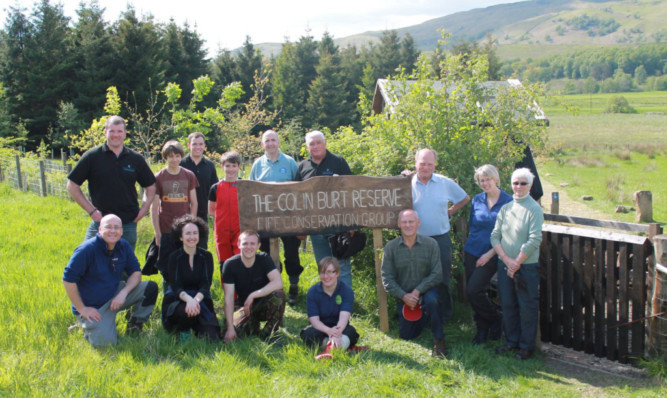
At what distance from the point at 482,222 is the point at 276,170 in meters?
2.43

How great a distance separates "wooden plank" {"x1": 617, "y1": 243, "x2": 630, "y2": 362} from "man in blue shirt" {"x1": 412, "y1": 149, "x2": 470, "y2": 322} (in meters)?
1.57

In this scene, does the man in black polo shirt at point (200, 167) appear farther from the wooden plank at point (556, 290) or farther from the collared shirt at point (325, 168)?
the wooden plank at point (556, 290)

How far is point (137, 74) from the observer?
103 feet

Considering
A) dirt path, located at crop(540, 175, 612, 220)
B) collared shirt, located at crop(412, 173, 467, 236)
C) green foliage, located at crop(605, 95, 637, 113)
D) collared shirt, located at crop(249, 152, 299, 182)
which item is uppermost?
green foliage, located at crop(605, 95, 637, 113)

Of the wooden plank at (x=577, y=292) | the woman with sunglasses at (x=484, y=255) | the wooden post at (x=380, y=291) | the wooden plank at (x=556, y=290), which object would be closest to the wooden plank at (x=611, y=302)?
the wooden plank at (x=577, y=292)

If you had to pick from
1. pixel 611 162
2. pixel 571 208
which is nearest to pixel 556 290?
pixel 571 208

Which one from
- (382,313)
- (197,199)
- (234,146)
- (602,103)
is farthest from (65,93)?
(602,103)

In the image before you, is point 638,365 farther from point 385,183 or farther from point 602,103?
point 602,103

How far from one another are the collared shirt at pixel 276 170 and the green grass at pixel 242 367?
5.44 feet

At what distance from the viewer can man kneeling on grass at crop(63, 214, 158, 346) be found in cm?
491

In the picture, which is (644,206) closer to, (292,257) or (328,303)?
(292,257)

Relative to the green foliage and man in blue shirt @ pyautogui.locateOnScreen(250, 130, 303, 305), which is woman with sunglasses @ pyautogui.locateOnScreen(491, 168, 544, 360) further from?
the green foliage

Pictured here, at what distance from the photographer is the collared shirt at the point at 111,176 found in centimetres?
558

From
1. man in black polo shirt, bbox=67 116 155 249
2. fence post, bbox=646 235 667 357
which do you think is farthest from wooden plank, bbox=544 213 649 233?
man in black polo shirt, bbox=67 116 155 249
